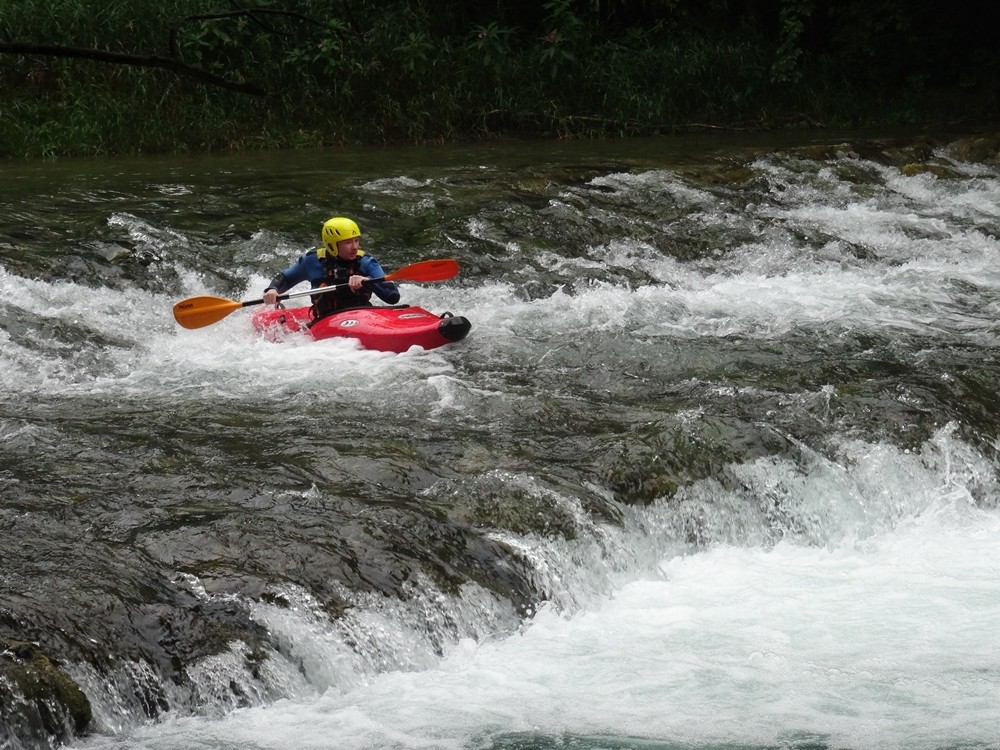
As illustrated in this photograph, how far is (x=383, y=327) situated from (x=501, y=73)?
9125mm

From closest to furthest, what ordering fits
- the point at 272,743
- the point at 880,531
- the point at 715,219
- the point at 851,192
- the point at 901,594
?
the point at 272,743 → the point at 901,594 → the point at 880,531 → the point at 715,219 → the point at 851,192

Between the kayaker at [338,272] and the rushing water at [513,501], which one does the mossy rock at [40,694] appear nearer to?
the rushing water at [513,501]

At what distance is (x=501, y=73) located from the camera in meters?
15.6

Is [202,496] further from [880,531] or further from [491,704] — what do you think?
[880,531]

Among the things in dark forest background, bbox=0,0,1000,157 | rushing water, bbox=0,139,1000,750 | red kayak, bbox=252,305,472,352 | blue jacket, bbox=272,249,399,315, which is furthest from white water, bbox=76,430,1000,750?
dark forest background, bbox=0,0,1000,157

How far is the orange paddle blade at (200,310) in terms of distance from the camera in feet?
24.8

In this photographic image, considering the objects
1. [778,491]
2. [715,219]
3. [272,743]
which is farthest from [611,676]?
[715,219]

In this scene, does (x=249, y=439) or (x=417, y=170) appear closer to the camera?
(x=249, y=439)

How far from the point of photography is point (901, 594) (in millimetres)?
4777

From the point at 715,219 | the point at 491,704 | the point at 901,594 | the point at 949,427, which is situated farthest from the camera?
the point at 715,219

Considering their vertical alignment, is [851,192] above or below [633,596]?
above

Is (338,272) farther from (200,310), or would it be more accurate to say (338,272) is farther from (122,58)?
(122,58)

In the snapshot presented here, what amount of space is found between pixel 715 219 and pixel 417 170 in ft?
10.9

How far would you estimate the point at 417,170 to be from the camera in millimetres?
12273
